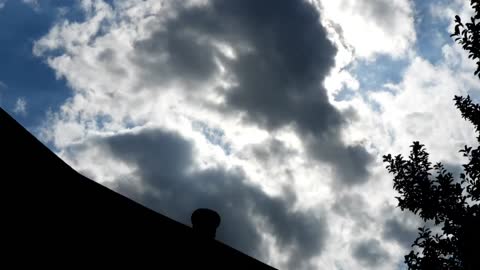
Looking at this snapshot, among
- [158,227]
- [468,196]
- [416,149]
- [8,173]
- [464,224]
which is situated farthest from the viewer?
[416,149]

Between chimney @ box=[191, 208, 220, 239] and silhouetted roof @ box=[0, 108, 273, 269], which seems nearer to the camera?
silhouetted roof @ box=[0, 108, 273, 269]

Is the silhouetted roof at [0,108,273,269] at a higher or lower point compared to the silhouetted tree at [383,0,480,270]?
lower

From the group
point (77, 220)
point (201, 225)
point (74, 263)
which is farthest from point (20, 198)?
point (201, 225)

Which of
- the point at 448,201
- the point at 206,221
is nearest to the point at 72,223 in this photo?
the point at 206,221

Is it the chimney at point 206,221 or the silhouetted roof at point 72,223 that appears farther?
the chimney at point 206,221

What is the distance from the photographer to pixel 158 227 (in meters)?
6.39

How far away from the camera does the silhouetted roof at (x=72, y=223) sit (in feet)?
16.7

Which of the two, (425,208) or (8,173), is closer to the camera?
(8,173)

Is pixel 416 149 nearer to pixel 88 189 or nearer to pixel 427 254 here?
pixel 427 254

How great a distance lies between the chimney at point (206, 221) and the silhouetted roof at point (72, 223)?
38.9 inches

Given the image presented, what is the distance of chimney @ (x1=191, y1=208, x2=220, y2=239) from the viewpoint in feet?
25.8

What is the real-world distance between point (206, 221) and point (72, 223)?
3097 millimetres

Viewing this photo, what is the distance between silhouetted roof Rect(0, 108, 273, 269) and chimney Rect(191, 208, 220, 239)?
99 centimetres

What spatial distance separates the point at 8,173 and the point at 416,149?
29.0 feet
